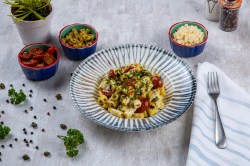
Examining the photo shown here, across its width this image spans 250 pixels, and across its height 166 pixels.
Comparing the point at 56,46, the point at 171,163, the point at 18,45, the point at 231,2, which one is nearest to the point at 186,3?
the point at 231,2

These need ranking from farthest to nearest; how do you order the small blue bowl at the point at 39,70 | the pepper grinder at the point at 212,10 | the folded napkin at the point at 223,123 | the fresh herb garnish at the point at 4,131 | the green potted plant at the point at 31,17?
the pepper grinder at the point at 212,10
the green potted plant at the point at 31,17
the small blue bowl at the point at 39,70
the fresh herb garnish at the point at 4,131
the folded napkin at the point at 223,123

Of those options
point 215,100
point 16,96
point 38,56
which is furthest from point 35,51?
point 215,100

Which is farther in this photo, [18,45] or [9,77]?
[18,45]

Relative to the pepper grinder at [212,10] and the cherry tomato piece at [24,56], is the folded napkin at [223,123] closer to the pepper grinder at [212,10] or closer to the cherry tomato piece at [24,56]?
the pepper grinder at [212,10]

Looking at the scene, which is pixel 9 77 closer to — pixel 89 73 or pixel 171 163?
pixel 89 73

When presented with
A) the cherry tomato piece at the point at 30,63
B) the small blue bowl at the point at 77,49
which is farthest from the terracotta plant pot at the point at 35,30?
the cherry tomato piece at the point at 30,63

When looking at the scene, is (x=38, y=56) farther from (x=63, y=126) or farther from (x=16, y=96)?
(x=63, y=126)
